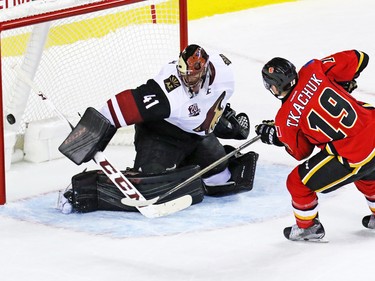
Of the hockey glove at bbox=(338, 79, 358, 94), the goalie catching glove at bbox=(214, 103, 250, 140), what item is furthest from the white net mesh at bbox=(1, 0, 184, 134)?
the hockey glove at bbox=(338, 79, 358, 94)

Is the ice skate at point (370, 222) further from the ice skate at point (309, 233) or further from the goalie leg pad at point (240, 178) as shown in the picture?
the goalie leg pad at point (240, 178)

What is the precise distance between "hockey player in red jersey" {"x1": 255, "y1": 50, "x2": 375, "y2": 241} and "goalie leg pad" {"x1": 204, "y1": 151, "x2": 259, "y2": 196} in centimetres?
66

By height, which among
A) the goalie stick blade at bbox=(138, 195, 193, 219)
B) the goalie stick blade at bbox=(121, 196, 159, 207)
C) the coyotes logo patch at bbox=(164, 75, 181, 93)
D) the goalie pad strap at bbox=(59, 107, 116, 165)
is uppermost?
the coyotes logo patch at bbox=(164, 75, 181, 93)

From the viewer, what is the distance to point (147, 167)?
5.48 m

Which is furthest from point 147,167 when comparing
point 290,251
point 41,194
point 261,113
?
point 261,113

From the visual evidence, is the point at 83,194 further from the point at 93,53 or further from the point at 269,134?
the point at 93,53

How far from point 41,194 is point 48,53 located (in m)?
0.97

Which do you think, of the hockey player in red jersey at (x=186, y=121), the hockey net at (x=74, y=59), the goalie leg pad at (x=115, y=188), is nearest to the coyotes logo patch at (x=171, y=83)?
the hockey player in red jersey at (x=186, y=121)

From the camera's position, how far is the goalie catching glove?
575cm

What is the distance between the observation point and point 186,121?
17.8 ft

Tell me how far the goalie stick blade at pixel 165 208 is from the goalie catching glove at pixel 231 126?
1.70 feet

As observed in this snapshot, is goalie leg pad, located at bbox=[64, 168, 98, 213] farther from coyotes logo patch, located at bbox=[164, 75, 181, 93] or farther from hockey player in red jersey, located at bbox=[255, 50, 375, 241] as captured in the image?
hockey player in red jersey, located at bbox=[255, 50, 375, 241]

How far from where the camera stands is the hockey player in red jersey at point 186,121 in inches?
208

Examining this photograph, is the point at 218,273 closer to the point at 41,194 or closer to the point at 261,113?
the point at 41,194
